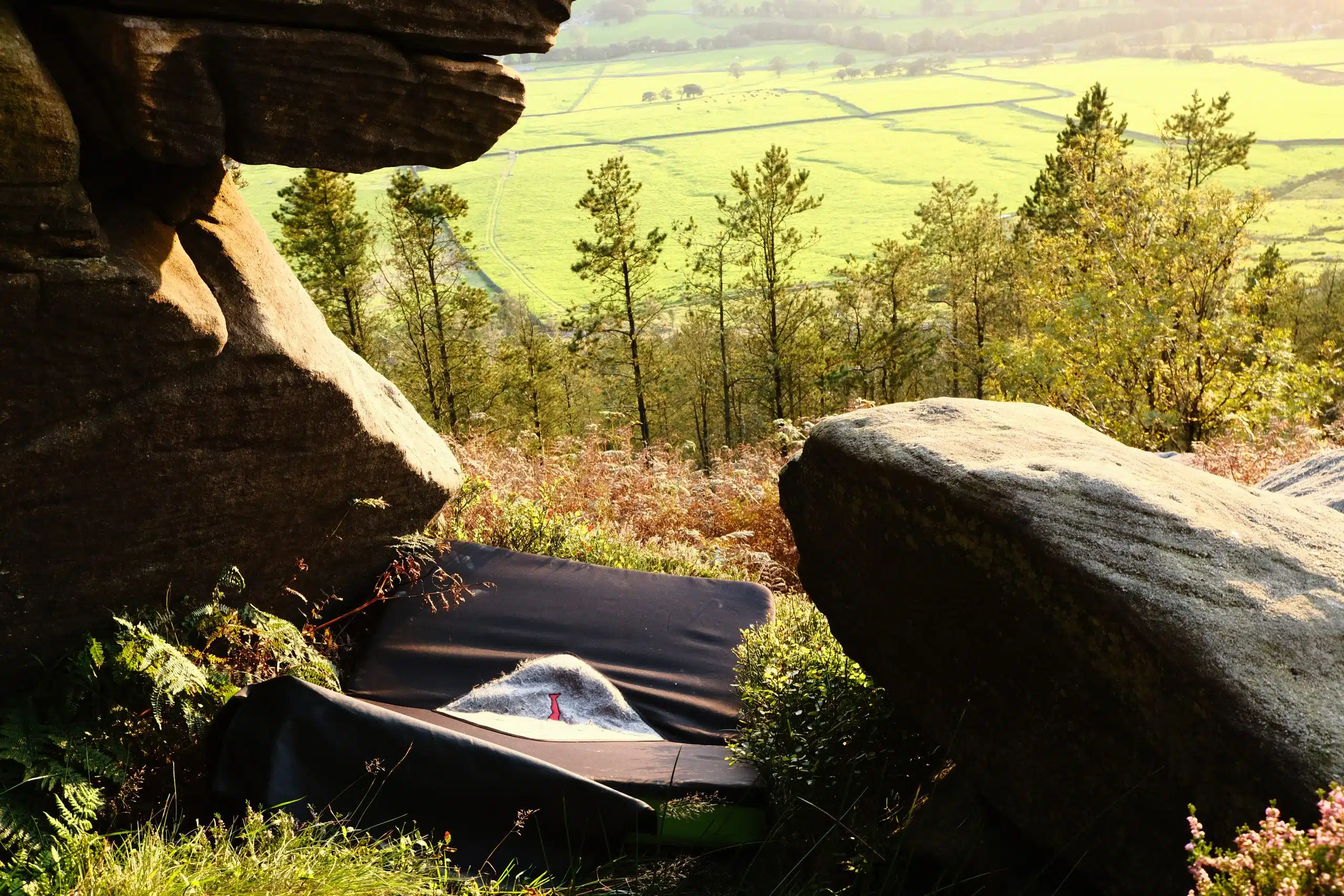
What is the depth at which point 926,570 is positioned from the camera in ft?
13.0

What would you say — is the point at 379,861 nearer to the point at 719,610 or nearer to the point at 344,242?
the point at 719,610

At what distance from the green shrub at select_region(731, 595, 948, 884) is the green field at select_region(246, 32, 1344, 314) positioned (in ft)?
177

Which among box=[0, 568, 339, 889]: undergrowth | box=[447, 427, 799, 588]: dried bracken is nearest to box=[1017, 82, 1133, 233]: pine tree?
box=[447, 427, 799, 588]: dried bracken

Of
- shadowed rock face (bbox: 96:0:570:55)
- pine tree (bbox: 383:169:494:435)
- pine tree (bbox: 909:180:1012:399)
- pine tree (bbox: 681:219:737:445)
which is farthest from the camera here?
pine tree (bbox: 909:180:1012:399)

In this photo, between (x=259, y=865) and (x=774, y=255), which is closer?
(x=259, y=865)

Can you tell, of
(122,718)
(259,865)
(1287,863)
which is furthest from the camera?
(122,718)

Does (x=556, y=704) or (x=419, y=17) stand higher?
(x=419, y=17)

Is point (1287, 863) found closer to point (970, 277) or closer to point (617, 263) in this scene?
point (617, 263)

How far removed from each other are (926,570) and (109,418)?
3815mm

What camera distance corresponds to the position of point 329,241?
99.3ft

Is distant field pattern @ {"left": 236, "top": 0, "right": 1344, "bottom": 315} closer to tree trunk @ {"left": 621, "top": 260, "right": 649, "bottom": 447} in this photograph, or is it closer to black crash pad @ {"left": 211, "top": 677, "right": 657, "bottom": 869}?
tree trunk @ {"left": 621, "top": 260, "right": 649, "bottom": 447}

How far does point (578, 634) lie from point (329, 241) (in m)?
27.2

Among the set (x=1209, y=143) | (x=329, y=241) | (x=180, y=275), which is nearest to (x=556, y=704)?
(x=180, y=275)

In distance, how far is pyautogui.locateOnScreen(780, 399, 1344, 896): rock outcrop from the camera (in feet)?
9.75
